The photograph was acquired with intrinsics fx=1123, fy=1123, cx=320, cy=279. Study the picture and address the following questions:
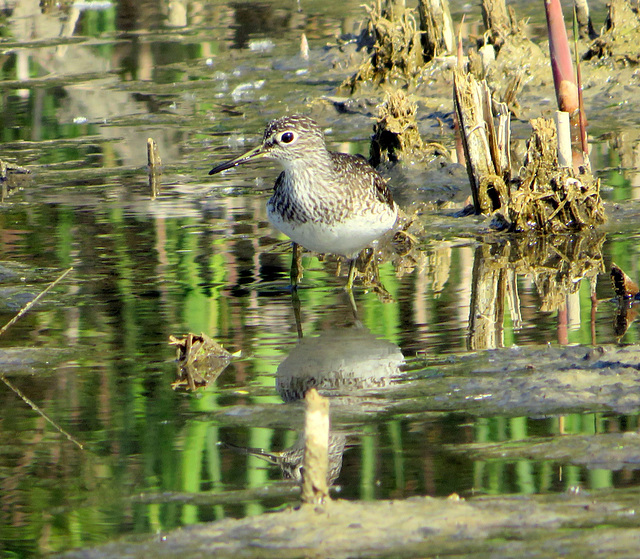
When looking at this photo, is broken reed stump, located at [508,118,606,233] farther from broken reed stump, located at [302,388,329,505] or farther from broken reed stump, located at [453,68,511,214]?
broken reed stump, located at [302,388,329,505]

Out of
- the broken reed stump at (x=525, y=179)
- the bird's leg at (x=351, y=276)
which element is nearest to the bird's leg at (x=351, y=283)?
the bird's leg at (x=351, y=276)

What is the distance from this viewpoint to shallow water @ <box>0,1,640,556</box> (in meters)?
4.08

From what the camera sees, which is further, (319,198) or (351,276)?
(351,276)

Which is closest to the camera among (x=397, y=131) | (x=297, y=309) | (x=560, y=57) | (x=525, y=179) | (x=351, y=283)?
(x=297, y=309)

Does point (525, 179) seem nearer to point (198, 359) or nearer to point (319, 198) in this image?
point (319, 198)

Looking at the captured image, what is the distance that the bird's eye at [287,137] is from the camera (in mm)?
7000

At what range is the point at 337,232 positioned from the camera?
22.0ft

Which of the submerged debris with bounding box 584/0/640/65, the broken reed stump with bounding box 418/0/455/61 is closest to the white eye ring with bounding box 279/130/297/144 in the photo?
the broken reed stump with bounding box 418/0/455/61

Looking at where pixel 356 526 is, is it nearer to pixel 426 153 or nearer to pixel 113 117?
pixel 426 153

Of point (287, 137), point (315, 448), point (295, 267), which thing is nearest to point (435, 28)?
point (287, 137)

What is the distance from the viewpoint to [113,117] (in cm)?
1265

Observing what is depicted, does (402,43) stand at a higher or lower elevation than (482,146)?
higher

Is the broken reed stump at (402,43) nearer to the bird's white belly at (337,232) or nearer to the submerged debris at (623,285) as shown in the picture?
the bird's white belly at (337,232)

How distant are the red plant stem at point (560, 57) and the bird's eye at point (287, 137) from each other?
2689mm
